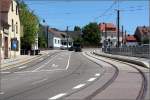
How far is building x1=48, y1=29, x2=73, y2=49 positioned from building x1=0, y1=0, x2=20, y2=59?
291 feet

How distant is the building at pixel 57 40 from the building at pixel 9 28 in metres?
88.7

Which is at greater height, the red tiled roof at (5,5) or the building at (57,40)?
the red tiled roof at (5,5)

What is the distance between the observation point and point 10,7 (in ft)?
242

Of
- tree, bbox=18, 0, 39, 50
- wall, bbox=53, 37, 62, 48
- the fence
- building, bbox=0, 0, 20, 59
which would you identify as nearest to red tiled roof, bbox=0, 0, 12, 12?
building, bbox=0, 0, 20, 59

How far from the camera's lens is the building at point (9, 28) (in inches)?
2560

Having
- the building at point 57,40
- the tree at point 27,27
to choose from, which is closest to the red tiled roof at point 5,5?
the tree at point 27,27

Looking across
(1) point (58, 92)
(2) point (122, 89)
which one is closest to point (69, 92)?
(1) point (58, 92)

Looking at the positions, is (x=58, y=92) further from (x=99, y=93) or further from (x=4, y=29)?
(x=4, y=29)

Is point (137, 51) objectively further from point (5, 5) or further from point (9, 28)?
point (5, 5)

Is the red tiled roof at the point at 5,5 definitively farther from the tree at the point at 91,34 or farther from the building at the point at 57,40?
the tree at the point at 91,34

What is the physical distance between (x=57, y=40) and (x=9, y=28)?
11316 cm

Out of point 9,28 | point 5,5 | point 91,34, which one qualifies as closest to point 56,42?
point 91,34

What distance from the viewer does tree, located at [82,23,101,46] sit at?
559 ft

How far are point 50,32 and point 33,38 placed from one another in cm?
8341
